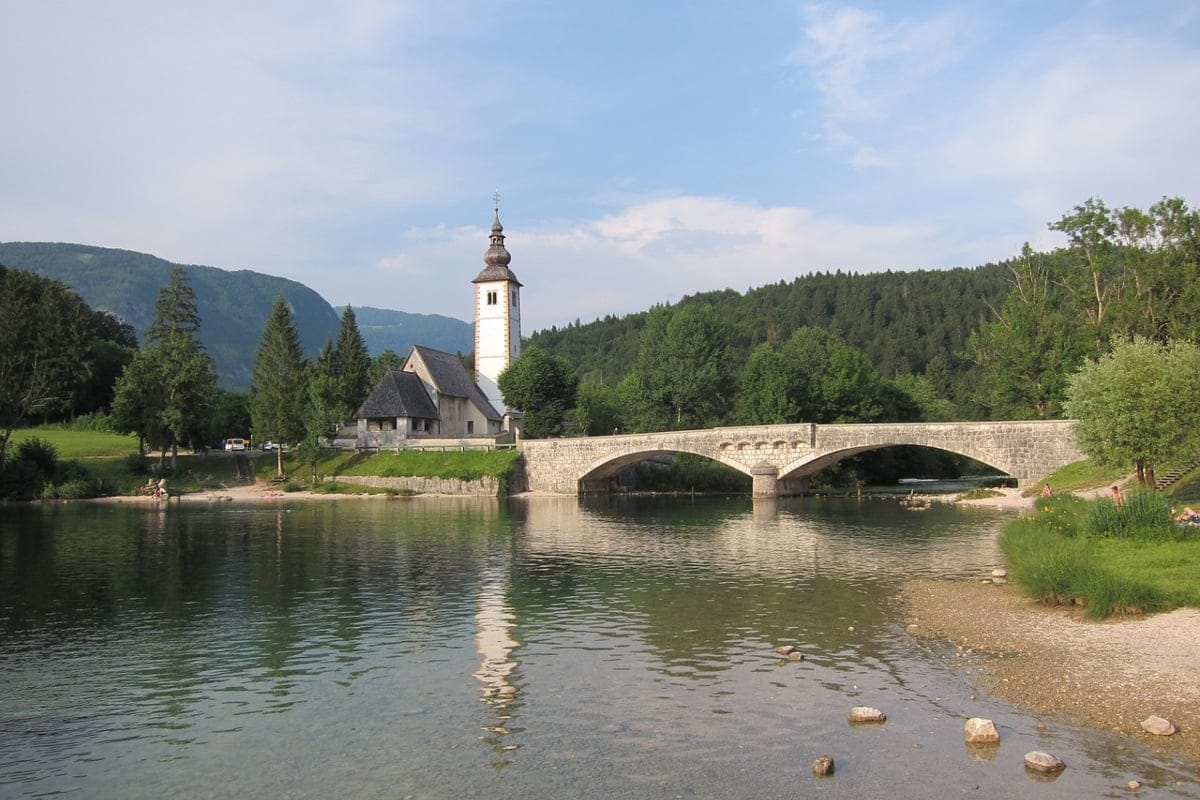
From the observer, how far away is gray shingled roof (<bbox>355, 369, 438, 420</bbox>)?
75750 millimetres

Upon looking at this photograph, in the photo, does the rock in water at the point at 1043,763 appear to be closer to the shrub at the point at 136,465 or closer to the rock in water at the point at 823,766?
the rock in water at the point at 823,766

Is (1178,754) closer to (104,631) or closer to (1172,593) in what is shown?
(1172,593)

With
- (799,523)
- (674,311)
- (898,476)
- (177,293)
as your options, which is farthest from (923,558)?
(177,293)

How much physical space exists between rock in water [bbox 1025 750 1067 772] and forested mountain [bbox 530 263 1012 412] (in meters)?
135

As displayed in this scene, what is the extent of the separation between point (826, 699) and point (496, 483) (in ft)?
180

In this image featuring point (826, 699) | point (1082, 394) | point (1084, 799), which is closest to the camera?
point (1084, 799)

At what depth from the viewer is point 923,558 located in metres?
29.8

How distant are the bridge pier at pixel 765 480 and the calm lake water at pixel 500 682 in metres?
29.0

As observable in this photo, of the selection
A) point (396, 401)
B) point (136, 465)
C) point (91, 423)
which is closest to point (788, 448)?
point (396, 401)

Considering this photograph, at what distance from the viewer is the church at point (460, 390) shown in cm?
7588

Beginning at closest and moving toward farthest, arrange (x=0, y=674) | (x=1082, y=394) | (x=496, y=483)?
(x=0, y=674), (x=1082, y=394), (x=496, y=483)

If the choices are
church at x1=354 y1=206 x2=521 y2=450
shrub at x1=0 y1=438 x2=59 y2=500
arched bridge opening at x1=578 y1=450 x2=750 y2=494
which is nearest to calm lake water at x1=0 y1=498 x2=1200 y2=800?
arched bridge opening at x1=578 y1=450 x2=750 y2=494

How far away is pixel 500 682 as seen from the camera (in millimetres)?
15789

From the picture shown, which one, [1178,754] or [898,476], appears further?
[898,476]
